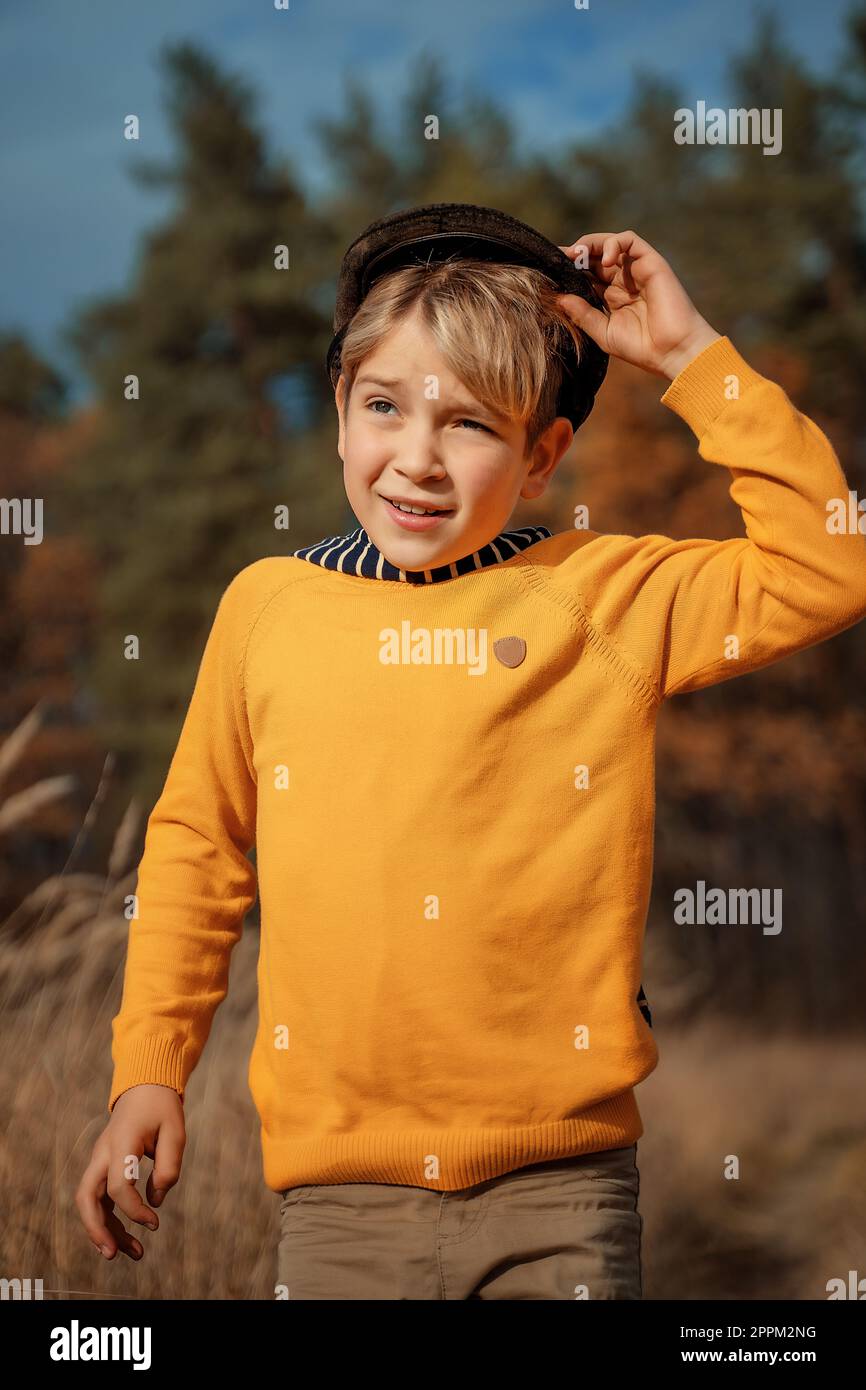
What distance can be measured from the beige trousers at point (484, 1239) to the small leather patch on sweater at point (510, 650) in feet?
1.86

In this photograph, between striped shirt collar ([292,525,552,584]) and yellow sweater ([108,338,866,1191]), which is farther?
striped shirt collar ([292,525,552,584])

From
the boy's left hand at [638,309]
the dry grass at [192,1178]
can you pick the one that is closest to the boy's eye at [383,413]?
the boy's left hand at [638,309]

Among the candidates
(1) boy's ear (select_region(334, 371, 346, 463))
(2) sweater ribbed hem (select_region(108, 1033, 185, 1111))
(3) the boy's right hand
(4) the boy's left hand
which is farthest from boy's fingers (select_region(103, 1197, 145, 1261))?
(4) the boy's left hand

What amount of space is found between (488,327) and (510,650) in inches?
15.0

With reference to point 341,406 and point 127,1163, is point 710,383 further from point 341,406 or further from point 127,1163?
point 127,1163

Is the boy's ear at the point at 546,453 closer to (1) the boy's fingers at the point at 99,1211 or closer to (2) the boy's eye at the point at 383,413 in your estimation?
(2) the boy's eye at the point at 383,413

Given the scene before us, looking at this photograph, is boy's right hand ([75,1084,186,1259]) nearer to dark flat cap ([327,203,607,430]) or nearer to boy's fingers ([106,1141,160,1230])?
boy's fingers ([106,1141,160,1230])

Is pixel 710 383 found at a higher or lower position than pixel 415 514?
higher

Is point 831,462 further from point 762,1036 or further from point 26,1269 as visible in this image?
point 762,1036

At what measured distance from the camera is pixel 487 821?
1.55 m

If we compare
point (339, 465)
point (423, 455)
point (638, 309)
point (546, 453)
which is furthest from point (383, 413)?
point (339, 465)

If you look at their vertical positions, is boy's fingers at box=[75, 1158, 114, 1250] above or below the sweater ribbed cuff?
below

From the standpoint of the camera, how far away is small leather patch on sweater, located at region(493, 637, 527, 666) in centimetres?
158
